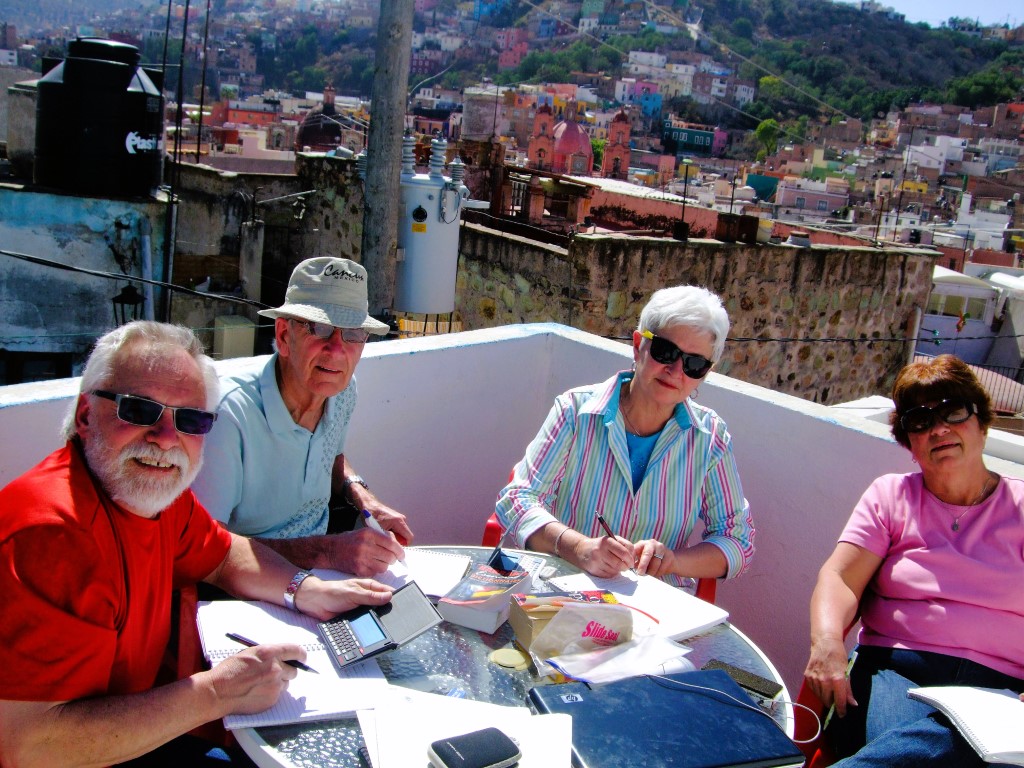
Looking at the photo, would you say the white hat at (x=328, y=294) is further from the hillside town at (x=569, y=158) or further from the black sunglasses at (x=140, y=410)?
the hillside town at (x=569, y=158)

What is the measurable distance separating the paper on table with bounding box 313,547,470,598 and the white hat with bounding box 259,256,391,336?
1.87ft

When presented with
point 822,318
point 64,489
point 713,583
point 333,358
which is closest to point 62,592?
point 64,489

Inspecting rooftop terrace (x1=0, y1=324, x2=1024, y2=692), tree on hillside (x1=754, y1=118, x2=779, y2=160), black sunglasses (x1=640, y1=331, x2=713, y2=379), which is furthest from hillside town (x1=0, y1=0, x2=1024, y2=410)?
black sunglasses (x1=640, y1=331, x2=713, y2=379)

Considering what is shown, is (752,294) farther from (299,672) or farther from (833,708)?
(299,672)

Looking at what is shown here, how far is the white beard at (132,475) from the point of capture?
4.95 ft

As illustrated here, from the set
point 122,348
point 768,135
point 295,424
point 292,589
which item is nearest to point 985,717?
point 292,589

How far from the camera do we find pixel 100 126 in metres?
8.46

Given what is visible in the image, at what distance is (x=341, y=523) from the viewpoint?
246 cm

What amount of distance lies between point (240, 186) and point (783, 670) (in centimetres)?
1034

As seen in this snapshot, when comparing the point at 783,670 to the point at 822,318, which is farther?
the point at 822,318

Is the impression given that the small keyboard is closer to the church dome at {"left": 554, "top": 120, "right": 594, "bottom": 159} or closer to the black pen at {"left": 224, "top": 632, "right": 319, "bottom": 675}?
the black pen at {"left": 224, "top": 632, "right": 319, "bottom": 675}

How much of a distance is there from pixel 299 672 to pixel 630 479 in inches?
45.5

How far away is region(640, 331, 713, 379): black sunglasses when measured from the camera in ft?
7.97

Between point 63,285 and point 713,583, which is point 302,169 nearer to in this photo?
point 63,285
